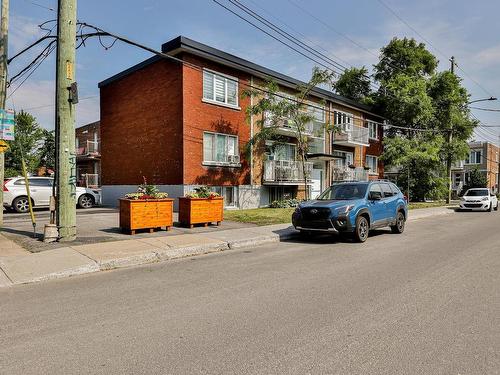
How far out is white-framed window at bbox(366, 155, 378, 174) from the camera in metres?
33.6

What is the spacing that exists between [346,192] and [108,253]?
7.06 meters

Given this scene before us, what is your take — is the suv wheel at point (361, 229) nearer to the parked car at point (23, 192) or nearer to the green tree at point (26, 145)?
the parked car at point (23, 192)

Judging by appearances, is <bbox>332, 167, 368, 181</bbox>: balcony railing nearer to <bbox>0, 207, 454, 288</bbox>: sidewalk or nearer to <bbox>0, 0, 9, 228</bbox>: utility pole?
<bbox>0, 207, 454, 288</bbox>: sidewalk

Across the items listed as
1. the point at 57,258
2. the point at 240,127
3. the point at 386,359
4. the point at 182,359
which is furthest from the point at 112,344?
the point at 240,127

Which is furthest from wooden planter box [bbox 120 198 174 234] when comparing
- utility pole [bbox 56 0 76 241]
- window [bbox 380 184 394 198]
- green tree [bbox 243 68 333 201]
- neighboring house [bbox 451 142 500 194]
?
neighboring house [bbox 451 142 500 194]

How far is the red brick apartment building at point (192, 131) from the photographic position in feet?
61.8

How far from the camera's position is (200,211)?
42.7 feet

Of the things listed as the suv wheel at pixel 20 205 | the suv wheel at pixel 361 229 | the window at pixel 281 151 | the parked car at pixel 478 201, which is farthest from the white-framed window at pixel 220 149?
the parked car at pixel 478 201

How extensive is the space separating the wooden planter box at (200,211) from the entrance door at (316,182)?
14444 mm

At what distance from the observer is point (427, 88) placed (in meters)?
34.4

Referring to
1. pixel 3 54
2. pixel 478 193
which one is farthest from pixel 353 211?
pixel 478 193

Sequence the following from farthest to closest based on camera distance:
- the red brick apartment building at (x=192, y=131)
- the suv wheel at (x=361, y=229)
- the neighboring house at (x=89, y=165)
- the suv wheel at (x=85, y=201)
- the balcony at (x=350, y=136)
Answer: the neighboring house at (x=89, y=165) < the balcony at (x=350, y=136) < the suv wheel at (x=85, y=201) < the red brick apartment building at (x=192, y=131) < the suv wheel at (x=361, y=229)

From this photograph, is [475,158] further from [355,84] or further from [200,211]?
[200,211]

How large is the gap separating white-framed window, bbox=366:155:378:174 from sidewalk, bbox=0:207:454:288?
77.9 feet
